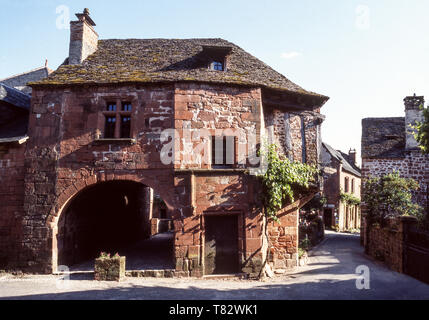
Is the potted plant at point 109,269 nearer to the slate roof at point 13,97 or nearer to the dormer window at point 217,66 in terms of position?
the slate roof at point 13,97

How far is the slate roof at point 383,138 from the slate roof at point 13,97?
17.7 m

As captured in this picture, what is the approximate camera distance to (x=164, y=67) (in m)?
10.7

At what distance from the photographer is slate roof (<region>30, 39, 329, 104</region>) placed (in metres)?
9.89

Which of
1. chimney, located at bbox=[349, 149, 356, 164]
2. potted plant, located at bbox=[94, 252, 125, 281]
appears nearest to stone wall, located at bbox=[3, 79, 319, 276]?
potted plant, located at bbox=[94, 252, 125, 281]

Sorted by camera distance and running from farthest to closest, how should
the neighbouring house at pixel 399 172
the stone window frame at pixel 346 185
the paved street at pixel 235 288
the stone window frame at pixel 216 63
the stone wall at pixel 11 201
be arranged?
the stone window frame at pixel 346 185 < the stone window frame at pixel 216 63 < the stone wall at pixel 11 201 < the neighbouring house at pixel 399 172 < the paved street at pixel 235 288

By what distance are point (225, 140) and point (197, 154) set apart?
1.09m

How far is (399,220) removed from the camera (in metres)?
9.48

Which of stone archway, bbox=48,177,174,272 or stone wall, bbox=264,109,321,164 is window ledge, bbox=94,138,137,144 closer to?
stone archway, bbox=48,177,174,272

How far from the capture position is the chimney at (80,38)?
1130 cm

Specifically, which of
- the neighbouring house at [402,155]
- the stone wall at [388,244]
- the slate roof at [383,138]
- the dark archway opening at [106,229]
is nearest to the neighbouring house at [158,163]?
the dark archway opening at [106,229]

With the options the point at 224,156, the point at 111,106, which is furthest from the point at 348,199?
the point at 111,106

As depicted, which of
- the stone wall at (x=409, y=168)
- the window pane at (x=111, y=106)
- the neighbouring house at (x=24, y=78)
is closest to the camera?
the window pane at (x=111, y=106)

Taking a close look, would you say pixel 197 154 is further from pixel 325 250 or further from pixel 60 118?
pixel 325 250
